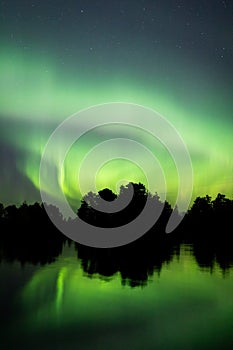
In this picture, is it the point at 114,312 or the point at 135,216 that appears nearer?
the point at 114,312

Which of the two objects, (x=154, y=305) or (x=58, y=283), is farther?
(x=58, y=283)

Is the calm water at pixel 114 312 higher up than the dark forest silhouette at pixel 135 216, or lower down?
lower down

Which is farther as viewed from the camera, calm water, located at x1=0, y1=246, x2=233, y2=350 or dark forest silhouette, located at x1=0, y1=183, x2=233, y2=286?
dark forest silhouette, located at x1=0, y1=183, x2=233, y2=286

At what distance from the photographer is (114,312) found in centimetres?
903

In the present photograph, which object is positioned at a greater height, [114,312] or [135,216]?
[135,216]

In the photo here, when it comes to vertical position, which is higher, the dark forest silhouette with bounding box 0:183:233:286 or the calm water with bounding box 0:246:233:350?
the dark forest silhouette with bounding box 0:183:233:286

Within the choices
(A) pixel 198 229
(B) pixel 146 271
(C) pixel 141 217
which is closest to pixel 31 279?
(B) pixel 146 271

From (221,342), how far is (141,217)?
112 feet

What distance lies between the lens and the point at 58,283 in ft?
40.4

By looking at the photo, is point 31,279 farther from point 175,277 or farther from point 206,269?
point 206,269

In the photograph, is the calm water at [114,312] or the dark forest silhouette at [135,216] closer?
the calm water at [114,312]

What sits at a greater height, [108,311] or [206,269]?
[206,269]

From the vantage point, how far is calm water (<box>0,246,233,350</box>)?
712 centimetres

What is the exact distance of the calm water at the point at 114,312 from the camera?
23.4 feet
